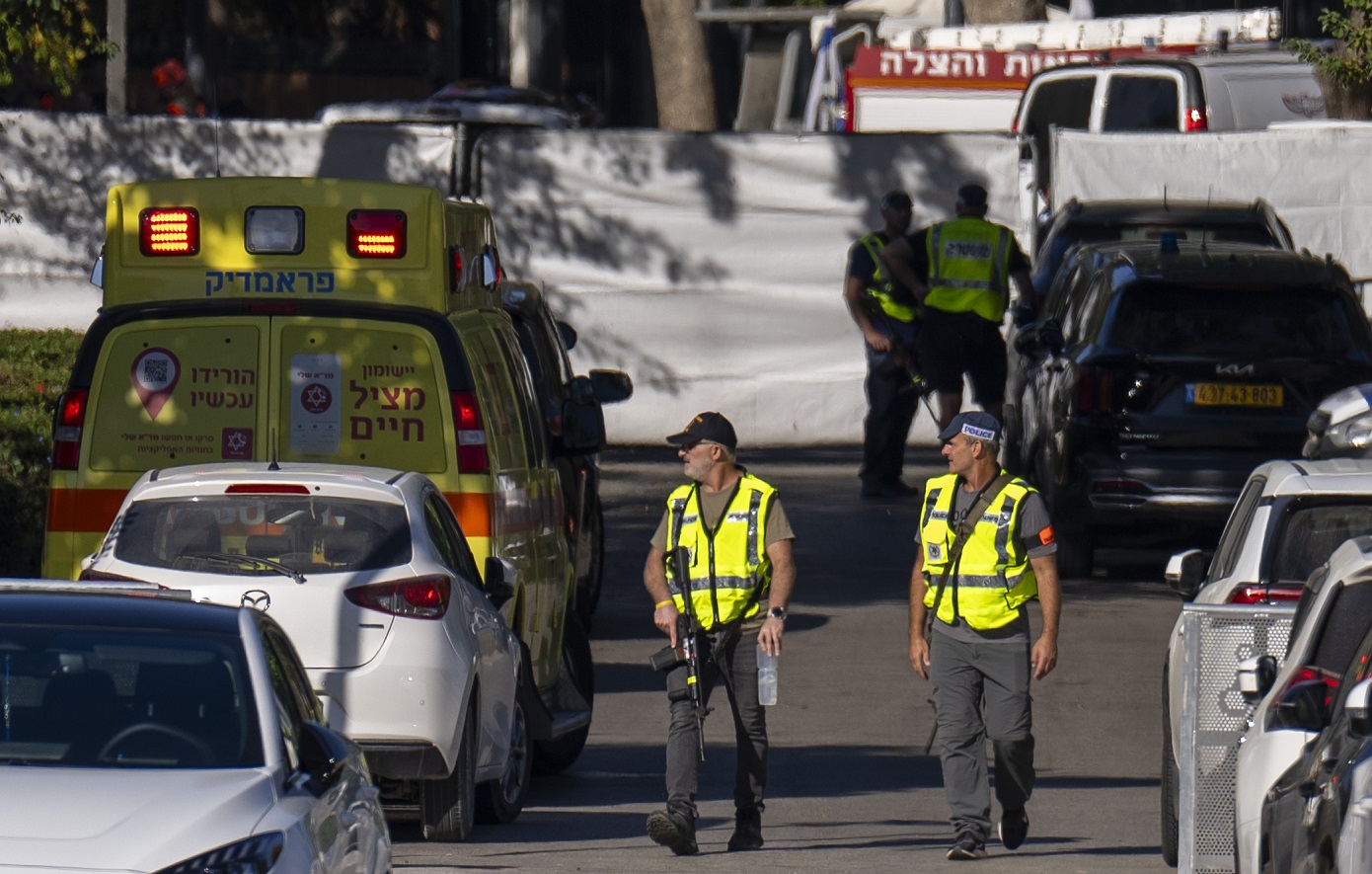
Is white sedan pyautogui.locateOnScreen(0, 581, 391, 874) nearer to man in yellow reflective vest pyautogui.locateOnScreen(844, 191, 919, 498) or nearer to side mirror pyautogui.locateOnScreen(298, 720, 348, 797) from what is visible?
side mirror pyautogui.locateOnScreen(298, 720, 348, 797)

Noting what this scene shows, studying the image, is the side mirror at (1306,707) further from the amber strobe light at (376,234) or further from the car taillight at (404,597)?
the amber strobe light at (376,234)

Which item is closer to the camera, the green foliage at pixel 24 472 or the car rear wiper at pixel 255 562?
the car rear wiper at pixel 255 562

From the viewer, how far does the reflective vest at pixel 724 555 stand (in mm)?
9742

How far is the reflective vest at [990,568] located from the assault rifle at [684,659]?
954 millimetres

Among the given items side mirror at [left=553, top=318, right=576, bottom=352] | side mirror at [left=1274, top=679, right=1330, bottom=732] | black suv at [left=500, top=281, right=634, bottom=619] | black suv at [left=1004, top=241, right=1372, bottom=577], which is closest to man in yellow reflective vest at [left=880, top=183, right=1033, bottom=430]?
black suv at [left=1004, top=241, right=1372, bottom=577]

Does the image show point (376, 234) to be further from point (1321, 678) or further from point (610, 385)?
point (1321, 678)

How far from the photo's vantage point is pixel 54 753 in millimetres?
6355

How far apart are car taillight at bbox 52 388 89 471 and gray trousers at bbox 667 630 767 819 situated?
8.52ft

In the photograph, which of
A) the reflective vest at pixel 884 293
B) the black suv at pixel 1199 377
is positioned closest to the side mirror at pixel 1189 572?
the black suv at pixel 1199 377

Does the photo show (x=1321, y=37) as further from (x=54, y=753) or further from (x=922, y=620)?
(x=54, y=753)

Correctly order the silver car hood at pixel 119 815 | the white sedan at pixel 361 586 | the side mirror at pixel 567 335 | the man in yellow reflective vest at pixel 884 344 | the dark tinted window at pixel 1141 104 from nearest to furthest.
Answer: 1. the silver car hood at pixel 119 815
2. the white sedan at pixel 361 586
3. the side mirror at pixel 567 335
4. the man in yellow reflective vest at pixel 884 344
5. the dark tinted window at pixel 1141 104

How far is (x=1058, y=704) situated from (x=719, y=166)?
862 centimetres

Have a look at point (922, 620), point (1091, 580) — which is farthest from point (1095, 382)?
point (922, 620)

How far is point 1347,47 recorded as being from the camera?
63.5ft
